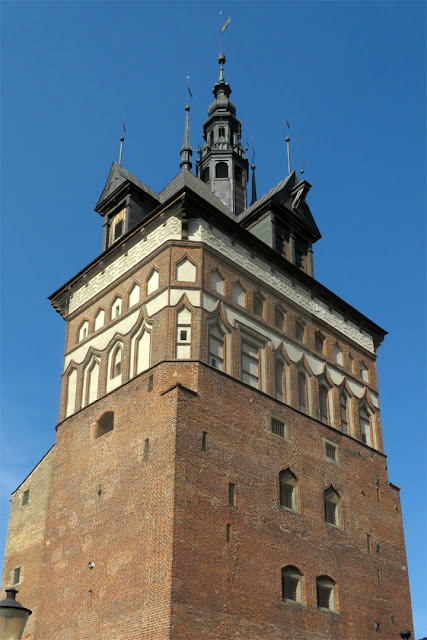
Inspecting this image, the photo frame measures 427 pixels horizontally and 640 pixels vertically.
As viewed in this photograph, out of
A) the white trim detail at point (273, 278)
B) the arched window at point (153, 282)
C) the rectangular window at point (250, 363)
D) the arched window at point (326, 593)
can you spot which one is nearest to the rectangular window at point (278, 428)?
the rectangular window at point (250, 363)

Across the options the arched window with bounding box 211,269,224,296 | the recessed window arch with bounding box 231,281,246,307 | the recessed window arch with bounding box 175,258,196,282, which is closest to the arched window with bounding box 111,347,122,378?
the recessed window arch with bounding box 175,258,196,282

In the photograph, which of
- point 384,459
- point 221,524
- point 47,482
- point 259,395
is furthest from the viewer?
point 384,459

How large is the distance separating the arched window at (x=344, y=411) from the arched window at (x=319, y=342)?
2.06 m

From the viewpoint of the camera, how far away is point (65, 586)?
23859 mm

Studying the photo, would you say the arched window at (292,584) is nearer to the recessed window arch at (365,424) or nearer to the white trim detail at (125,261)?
the recessed window arch at (365,424)

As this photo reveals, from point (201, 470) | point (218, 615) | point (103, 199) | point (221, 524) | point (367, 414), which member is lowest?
point (218, 615)

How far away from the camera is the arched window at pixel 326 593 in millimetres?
24297

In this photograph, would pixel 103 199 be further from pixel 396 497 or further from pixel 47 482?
pixel 396 497

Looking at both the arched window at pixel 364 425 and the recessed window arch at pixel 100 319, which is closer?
the recessed window arch at pixel 100 319

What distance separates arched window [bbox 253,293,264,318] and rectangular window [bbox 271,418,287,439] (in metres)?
4.43

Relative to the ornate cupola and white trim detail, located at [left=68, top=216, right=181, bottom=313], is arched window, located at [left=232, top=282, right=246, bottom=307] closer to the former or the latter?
white trim detail, located at [left=68, top=216, right=181, bottom=313]

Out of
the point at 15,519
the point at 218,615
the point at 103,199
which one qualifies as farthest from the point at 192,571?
the point at 103,199

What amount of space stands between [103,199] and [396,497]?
18225 mm

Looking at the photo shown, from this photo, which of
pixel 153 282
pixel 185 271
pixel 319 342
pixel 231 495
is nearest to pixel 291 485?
pixel 231 495
